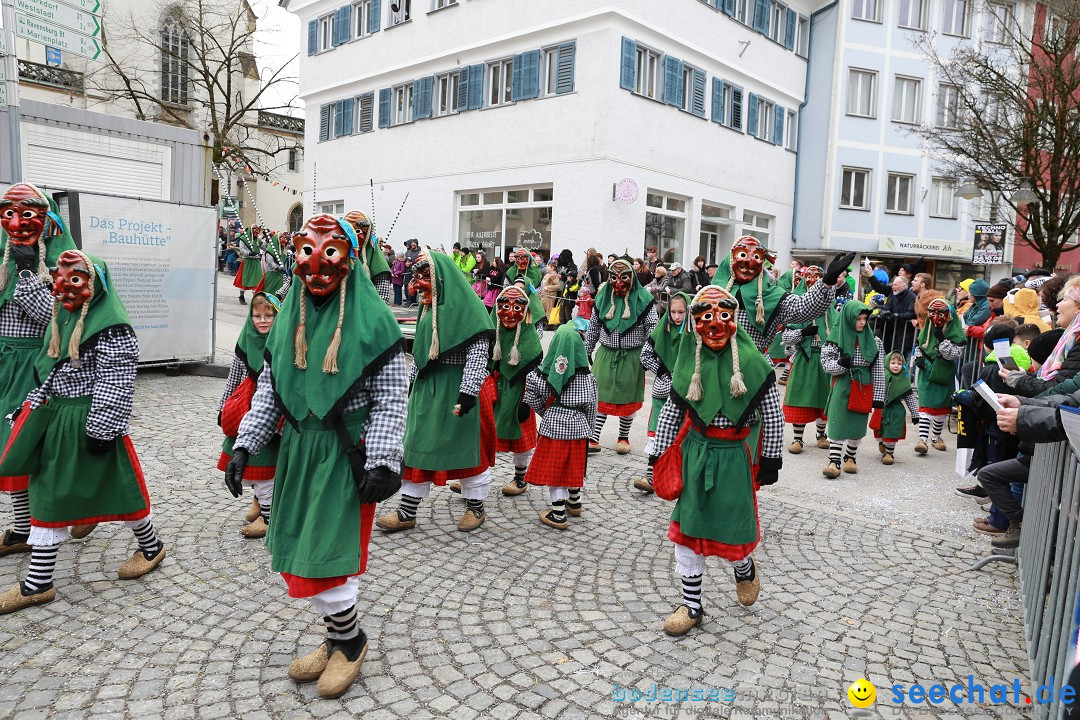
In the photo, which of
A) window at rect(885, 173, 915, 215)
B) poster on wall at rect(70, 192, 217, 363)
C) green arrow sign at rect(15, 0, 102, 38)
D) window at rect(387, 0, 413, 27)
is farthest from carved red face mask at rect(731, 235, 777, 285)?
window at rect(885, 173, 915, 215)

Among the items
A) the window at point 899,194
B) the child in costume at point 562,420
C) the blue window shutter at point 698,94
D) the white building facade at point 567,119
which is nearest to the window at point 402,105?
the white building facade at point 567,119

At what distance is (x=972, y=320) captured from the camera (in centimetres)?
998

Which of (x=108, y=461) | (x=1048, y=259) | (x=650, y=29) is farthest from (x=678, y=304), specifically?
(x=650, y=29)

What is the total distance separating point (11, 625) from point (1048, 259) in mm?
17850

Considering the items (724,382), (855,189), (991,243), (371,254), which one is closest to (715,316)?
(724,382)

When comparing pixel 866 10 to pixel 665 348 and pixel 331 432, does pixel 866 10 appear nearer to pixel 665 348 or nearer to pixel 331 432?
pixel 665 348

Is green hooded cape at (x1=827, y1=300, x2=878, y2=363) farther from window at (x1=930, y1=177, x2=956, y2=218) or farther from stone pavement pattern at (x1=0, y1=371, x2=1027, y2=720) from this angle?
window at (x1=930, y1=177, x2=956, y2=218)

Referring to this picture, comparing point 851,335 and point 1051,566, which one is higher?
point 851,335

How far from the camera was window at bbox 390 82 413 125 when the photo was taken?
23734 mm

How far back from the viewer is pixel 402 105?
24.0m

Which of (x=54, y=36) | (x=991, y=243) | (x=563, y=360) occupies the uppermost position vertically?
(x=54, y=36)

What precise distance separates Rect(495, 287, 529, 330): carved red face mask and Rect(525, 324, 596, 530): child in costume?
36 centimetres

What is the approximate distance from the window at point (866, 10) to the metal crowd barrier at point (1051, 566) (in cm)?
2585

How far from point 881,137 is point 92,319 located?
90.9 ft
